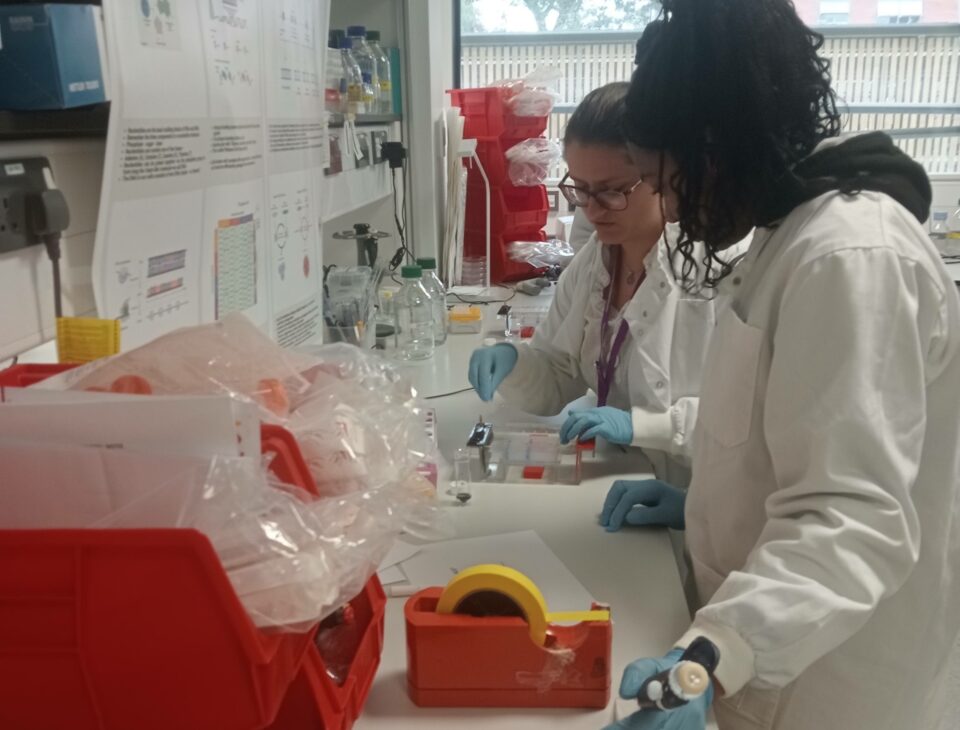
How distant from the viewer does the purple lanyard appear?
163 cm

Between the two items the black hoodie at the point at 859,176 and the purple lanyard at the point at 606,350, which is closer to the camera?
the black hoodie at the point at 859,176

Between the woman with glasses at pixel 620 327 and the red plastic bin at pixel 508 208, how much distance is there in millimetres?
1422

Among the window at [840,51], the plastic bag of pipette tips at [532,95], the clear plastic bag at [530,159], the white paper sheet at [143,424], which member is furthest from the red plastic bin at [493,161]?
the white paper sheet at [143,424]

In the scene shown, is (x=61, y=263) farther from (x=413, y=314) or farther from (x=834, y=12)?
(x=834, y=12)

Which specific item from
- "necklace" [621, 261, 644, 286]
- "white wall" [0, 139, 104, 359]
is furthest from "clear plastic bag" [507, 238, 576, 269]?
"white wall" [0, 139, 104, 359]

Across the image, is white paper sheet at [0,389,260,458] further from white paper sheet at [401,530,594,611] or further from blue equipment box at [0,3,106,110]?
white paper sheet at [401,530,594,611]

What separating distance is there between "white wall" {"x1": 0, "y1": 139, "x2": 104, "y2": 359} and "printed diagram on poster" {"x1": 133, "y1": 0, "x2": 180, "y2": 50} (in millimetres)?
141

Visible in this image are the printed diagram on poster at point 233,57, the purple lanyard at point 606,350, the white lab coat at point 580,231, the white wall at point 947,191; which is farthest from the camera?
the white wall at point 947,191

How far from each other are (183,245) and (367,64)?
136cm

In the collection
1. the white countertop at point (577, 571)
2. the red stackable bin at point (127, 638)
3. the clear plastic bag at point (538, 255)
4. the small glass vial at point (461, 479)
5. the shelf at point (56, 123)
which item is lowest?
the white countertop at point (577, 571)

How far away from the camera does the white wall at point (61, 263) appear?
2.73 ft

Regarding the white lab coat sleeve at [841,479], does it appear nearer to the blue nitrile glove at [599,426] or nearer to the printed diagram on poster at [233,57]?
the blue nitrile glove at [599,426]

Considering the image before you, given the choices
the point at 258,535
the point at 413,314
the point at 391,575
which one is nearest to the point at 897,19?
the point at 413,314

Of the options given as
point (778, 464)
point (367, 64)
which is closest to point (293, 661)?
point (778, 464)
